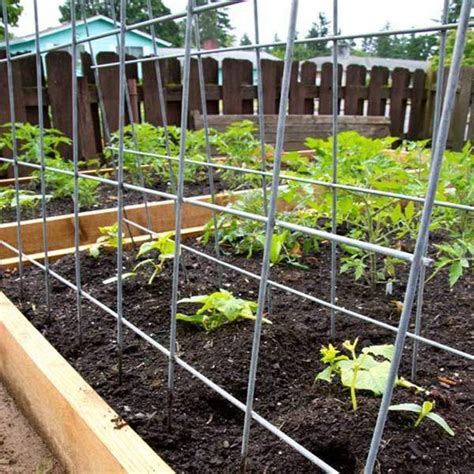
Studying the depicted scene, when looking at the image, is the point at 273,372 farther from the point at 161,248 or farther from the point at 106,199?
the point at 106,199

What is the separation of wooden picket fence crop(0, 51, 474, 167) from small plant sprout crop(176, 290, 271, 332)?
3260 millimetres

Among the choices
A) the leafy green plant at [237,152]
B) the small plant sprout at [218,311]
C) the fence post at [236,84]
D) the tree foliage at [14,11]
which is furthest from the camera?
the tree foliage at [14,11]

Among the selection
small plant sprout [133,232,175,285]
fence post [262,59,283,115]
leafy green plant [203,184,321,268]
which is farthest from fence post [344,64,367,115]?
small plant sprout [133,232,175,285]

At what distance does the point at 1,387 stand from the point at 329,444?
50.0 inches

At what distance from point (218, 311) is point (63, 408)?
1.84 feet

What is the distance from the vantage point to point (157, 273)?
6.99 ft

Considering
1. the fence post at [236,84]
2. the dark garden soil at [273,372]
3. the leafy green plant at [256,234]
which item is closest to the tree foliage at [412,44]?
the leafy green plant at [256,234]

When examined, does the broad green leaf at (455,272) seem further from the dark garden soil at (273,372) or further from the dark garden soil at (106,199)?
the dark garden soil at (106,199)

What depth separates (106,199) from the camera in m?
3.37

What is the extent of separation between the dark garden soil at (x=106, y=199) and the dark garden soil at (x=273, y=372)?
2.96 ft

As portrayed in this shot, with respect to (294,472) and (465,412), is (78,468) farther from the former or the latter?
(465,412)

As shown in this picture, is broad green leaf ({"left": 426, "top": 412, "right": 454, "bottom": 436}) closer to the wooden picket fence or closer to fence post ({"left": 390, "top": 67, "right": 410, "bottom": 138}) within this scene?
the wooden picket fence

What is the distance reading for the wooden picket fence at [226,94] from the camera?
4281mm

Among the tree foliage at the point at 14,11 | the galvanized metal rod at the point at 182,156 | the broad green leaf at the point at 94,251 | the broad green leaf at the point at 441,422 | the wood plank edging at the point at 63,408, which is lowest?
the wood plank edging at the point at 63,408
